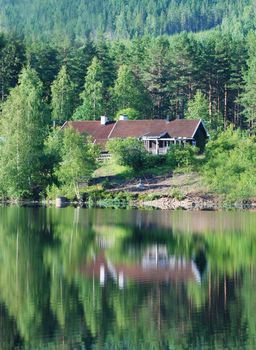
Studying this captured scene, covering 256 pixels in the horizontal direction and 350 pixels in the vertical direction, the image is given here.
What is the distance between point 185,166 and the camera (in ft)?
248

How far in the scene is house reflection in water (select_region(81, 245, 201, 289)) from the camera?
3341 centimetres

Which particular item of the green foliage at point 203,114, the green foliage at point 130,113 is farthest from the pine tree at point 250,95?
the green foliage at point 130,113

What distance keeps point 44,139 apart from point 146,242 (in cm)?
3657

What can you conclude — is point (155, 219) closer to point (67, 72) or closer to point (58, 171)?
point (58, 171)

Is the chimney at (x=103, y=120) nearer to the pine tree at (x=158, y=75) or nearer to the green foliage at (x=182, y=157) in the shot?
the green foliage at (x=182, y=157)

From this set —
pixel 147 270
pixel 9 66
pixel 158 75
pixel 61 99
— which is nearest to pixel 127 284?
pixel 147 270

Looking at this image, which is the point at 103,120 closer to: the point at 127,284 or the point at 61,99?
the point at 61,99

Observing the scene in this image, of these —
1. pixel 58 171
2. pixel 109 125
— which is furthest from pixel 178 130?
pixel 58 171

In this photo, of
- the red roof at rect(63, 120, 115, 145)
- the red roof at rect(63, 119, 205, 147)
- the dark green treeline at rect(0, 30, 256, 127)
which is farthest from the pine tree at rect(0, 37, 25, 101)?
the red roof at rect(63, 119, 205, 147)

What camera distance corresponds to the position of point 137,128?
8538 centimetres

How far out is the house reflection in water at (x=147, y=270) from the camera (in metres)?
33.4

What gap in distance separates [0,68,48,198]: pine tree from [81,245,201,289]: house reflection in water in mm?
34471

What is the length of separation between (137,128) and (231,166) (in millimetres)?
15719

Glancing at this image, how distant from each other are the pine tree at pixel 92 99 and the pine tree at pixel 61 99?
164 centimetres
